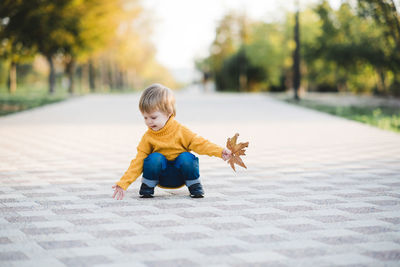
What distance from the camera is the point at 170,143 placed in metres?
5.23

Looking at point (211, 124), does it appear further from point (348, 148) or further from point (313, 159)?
point (313, 159)

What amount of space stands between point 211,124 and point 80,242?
10940mm

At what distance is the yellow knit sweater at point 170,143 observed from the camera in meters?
5.20

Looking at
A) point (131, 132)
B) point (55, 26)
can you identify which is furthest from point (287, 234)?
point (55, 26)

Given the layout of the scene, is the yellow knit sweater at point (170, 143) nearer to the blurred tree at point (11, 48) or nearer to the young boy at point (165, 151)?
the young boy at point (165, 151)

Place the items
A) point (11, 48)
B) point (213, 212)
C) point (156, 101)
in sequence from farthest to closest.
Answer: point (11, 48) → point (156, 101) → point (213, 212)

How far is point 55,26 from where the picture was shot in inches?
1072

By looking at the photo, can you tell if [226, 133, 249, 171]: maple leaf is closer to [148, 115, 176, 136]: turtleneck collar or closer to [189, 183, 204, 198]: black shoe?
[189, 183, 204, 198]: black shoe

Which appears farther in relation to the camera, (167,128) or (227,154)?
(167,128)

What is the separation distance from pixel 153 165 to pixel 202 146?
19.8 inches

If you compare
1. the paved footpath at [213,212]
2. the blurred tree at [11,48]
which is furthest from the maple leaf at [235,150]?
the blurred tree at [11,48]

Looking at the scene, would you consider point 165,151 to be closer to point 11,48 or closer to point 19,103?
point 19,103

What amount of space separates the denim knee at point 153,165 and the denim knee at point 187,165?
0.51ft

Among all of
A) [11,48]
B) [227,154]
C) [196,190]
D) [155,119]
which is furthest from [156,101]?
[11,48]
